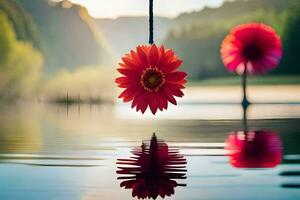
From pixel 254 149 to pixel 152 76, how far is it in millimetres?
1032

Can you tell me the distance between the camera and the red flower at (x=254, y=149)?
3730 mm

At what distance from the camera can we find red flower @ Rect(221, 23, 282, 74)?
6832 mm

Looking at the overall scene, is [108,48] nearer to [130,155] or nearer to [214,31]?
[214,31]

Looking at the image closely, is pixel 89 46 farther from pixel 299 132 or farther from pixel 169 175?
pixel 169 175

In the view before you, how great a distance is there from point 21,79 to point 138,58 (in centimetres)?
953

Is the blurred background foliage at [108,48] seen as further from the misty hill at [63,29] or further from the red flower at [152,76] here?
the red flower at [152,76]

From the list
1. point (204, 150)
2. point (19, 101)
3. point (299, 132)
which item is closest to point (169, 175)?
point (204, 150)

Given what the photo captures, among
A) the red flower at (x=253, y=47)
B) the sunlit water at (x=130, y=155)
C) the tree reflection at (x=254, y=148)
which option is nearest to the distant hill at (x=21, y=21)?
the red flower at (x=253, y=47)

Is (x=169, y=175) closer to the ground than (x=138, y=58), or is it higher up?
closer to the ground

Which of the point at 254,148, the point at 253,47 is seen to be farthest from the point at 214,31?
the point at 254,148

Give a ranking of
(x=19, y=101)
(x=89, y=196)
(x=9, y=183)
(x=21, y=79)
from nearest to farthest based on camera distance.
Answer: (x=89, y=196) < (x=9, y=183) < (x=19, y=101) < (x=21, y=79)

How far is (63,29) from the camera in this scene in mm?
17391

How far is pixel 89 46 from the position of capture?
15.8 m

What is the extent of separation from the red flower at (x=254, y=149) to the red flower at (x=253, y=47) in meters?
1.44
